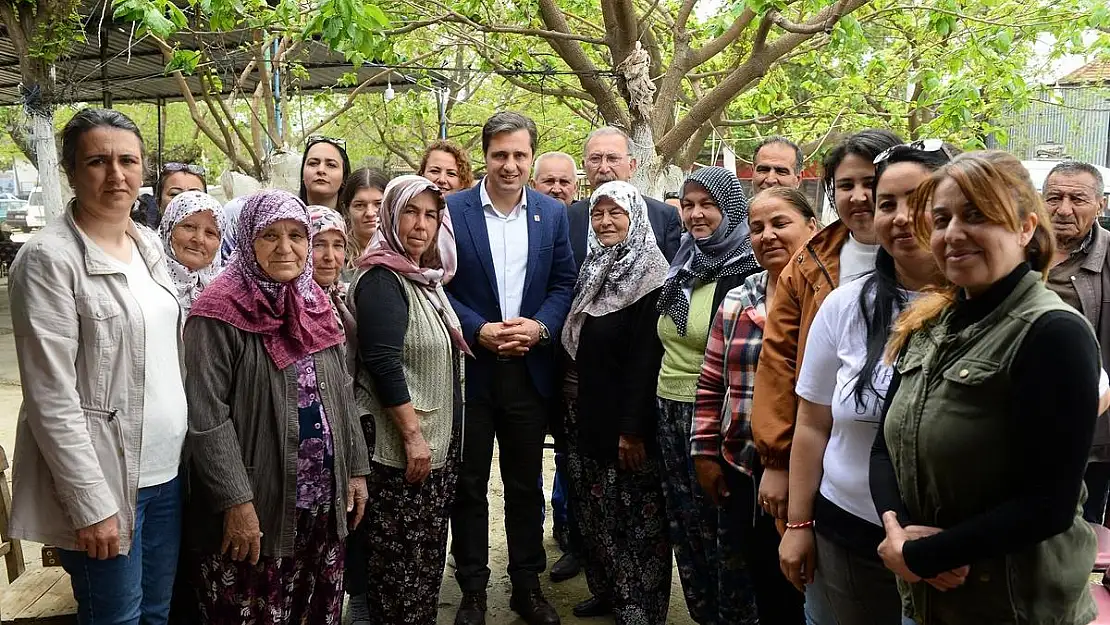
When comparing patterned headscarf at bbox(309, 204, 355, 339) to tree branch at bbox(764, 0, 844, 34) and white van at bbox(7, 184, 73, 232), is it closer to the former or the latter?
tree branch at bbox(764, 0, 844, 34)

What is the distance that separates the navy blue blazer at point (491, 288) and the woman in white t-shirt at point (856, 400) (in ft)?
5.01

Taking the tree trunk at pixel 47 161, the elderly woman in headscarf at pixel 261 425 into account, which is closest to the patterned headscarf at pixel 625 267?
the elderly woman in headscarf at pixel 261 425

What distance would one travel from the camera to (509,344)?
3.41 m

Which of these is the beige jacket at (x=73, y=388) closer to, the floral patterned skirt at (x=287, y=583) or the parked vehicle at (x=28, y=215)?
the floral patterned skirt at (x=287, y=583)

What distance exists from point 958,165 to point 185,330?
2.12m

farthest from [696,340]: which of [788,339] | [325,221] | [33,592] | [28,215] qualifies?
[28,215]

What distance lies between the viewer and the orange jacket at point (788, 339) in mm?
2361

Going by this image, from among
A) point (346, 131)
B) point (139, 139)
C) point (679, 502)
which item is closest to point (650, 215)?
point (679, 502)

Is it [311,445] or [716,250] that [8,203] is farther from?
[716,250]

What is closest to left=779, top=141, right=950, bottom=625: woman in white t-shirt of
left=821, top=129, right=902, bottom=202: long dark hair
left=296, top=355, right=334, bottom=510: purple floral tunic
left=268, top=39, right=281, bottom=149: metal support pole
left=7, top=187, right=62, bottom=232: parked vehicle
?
left=821, top=129, right=902, bottom=202: long dark hair

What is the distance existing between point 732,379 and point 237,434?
5.13ft

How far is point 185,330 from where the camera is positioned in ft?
8.25

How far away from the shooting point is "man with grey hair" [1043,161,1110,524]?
4059 millimetres

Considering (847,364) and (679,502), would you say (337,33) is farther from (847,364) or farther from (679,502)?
(847,364)
